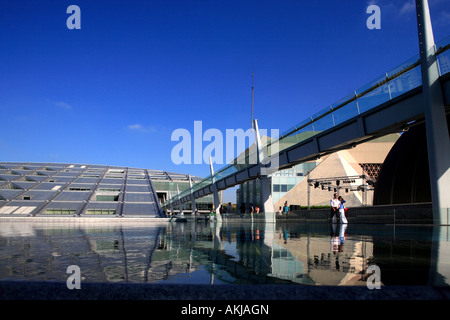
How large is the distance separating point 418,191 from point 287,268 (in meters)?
24.6

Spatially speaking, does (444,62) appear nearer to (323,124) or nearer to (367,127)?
(367,127)

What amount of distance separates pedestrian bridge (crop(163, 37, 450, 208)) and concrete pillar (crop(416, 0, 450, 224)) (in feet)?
0.97

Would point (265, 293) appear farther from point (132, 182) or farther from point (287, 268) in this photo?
point (132, 182)

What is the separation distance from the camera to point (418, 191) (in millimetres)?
24938

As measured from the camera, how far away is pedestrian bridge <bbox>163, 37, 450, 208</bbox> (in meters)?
14.2

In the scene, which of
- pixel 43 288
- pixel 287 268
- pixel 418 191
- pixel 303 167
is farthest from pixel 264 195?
pixel 303 167

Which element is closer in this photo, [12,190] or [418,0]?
[418,0]

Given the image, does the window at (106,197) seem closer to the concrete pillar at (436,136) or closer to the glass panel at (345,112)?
the glass panel at (345,112)

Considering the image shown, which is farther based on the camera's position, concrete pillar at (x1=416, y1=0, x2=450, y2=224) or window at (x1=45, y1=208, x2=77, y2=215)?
window at (x1=45, y1=208, x2=77, y2=215)

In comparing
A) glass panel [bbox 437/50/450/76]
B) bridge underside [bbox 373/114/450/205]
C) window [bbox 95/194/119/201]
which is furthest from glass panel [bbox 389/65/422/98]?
window [bbox 95/194/119/201]

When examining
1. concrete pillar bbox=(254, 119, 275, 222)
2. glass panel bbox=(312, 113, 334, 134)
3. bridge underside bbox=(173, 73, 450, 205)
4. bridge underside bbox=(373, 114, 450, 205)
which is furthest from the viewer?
concrete pillar bbox=(254, 119, 275, 222)

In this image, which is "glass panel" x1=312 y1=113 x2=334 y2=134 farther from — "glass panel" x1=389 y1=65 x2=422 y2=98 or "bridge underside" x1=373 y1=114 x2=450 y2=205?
"bridge underside" x1=373 y1=114 x2=450 y2=205

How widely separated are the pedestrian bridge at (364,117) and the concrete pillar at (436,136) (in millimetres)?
297

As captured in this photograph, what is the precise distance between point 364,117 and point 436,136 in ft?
14.1
